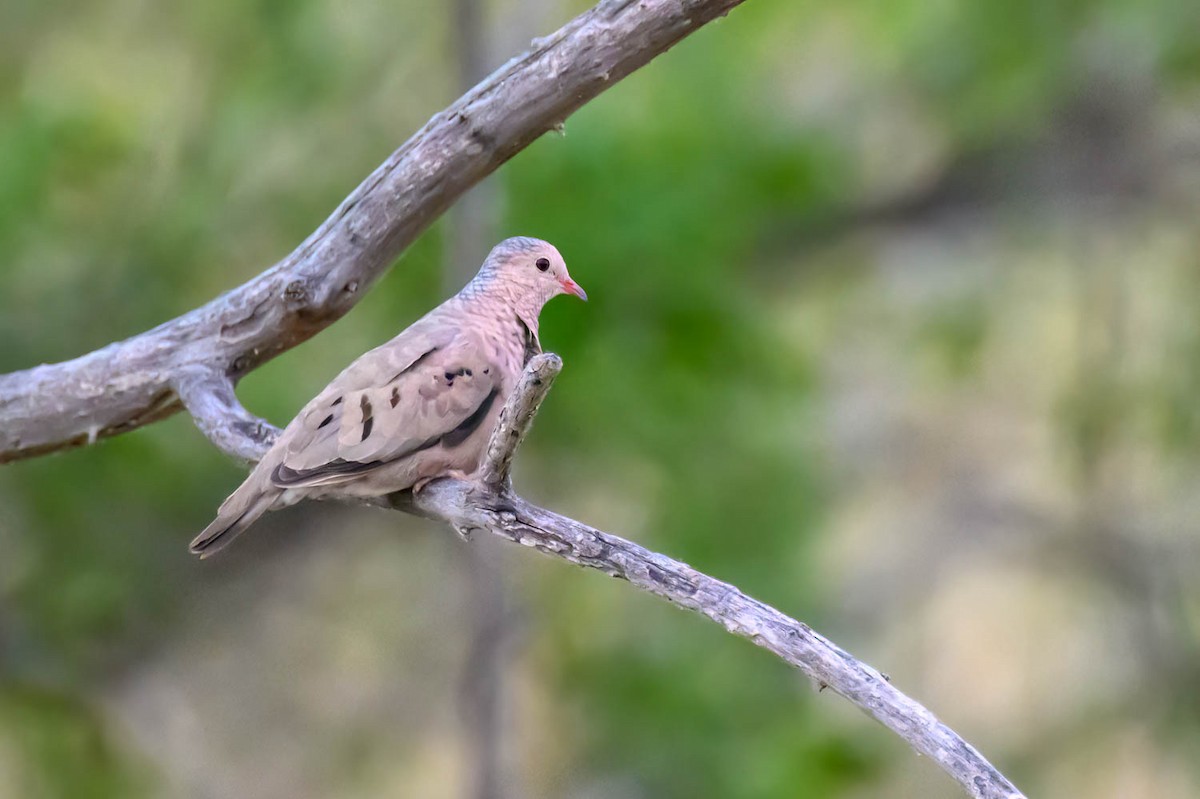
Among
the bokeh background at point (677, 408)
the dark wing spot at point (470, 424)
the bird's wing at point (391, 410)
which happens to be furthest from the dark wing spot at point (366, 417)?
the bokeh background at point (677, 408)

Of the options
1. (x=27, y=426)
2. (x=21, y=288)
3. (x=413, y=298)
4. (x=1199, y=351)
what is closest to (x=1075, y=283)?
(x=1199, y=351)

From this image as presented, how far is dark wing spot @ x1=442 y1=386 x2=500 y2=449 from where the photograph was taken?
1946 millimetres

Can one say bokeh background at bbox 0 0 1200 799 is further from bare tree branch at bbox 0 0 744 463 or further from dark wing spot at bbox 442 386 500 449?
dark wing spot at bbox 442 386 500 449

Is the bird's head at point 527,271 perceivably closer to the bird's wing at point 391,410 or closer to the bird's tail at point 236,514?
the bird's wing at point 391,410

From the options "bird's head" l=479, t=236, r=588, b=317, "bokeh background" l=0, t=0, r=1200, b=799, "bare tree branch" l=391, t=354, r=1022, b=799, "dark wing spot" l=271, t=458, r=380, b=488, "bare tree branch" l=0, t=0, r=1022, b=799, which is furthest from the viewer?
"bokeh background" l=0, t=0, r=1200, b=799

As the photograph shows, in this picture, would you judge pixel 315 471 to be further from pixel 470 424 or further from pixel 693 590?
pixel 693 590

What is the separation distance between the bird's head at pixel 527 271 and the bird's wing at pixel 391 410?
163mm

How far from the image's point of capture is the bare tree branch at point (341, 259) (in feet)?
6.36

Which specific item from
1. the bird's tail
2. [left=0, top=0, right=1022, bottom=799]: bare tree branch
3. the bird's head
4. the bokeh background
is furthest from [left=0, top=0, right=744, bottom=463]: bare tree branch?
the bokeh background

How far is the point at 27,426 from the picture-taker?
2449mm

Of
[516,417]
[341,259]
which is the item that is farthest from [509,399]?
[341,259]

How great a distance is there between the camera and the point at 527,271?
2.15 metres

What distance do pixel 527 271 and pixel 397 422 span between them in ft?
1.23

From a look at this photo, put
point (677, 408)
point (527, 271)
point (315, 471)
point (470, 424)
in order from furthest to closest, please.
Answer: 1. point (677, 408)
2. point (527, 271)
3. point (470, 424)
4. point (315, 471)
